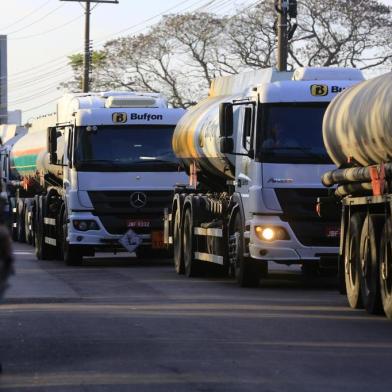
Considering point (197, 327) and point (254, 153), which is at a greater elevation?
point (254, 153)

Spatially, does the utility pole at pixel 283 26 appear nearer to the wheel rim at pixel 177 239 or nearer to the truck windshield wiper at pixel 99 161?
the truck windshield wiper at pixel 99 161

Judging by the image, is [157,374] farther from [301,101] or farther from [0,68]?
[0,68]

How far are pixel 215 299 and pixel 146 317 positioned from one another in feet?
9.64

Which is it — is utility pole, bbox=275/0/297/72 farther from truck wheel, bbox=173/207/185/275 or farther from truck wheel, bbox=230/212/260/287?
truck wheel, bbox=230/212/260/287

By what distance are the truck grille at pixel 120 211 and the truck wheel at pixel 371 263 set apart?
35.6 ft

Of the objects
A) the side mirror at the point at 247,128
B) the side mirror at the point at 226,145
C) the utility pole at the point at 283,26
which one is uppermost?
the utility pole at the point at 283,26

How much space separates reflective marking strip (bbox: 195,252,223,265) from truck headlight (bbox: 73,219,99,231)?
13.2 ft

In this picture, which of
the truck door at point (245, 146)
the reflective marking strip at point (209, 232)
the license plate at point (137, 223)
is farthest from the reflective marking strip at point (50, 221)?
the truck door at point (245, 146)

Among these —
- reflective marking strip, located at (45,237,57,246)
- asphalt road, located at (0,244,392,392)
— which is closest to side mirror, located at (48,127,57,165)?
reflective marking strip, located at (45,237,57,246)

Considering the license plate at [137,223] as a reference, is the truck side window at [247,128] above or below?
above

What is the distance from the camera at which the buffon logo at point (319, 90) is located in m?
20.6

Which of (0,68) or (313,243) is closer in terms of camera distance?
(313,243)

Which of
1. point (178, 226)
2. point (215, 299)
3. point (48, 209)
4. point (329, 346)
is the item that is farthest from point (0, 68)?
point (329, 346)

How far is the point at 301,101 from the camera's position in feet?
67.1
